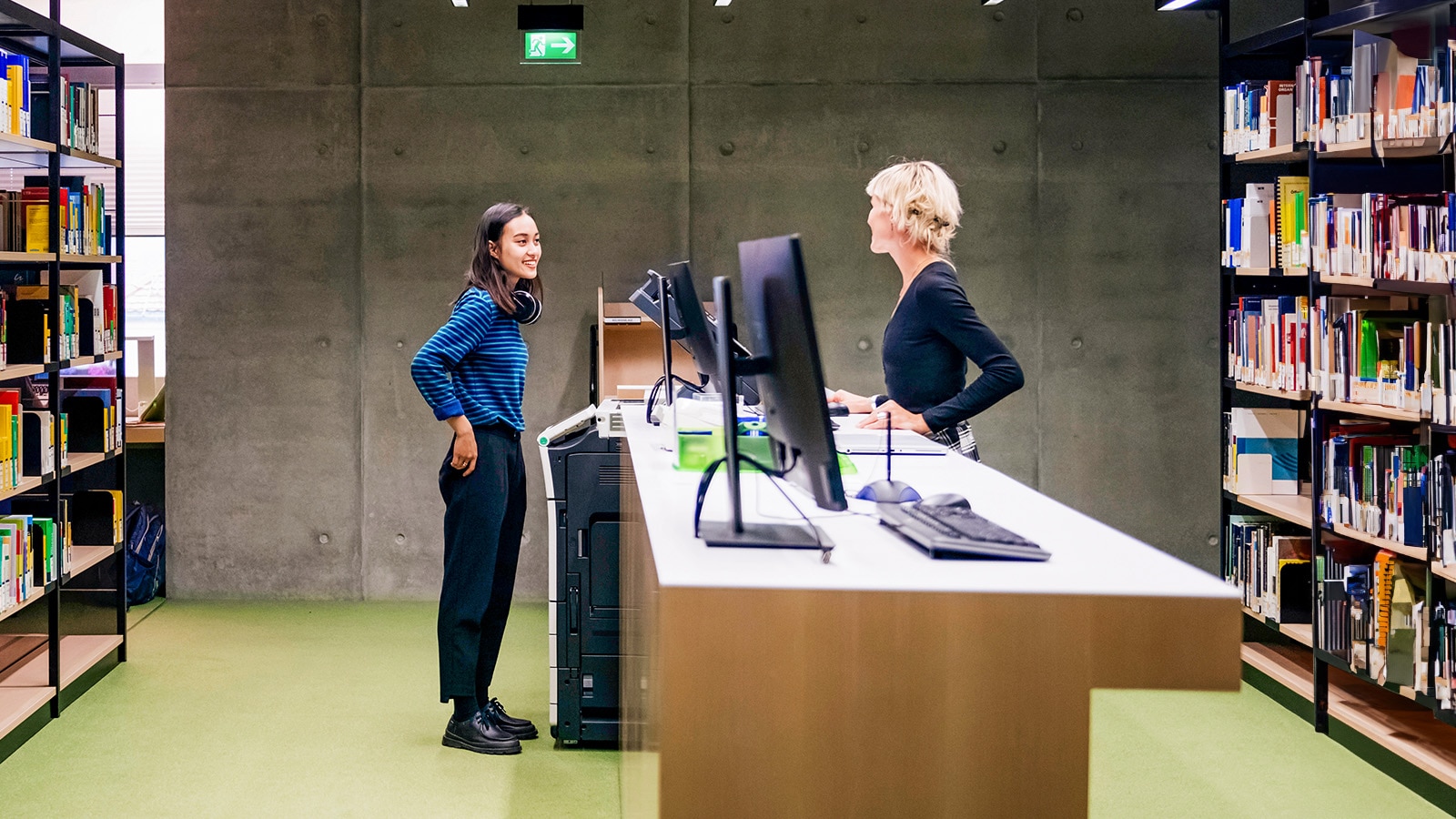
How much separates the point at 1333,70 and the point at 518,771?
341cm

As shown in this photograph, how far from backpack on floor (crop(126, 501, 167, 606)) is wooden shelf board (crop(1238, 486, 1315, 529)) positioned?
4.74m

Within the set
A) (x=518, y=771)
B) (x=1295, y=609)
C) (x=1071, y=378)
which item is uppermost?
(x=1071, y=378)

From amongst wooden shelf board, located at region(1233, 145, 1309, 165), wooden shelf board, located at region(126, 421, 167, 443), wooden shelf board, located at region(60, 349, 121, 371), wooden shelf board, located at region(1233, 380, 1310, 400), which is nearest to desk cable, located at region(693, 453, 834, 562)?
wooden shelf board, located at region(1233, 380, 1310, 400)

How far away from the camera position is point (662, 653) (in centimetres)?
151

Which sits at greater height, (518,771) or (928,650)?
(928,650)

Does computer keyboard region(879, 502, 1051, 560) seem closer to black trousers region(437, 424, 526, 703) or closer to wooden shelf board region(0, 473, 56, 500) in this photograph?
black trousers region(437, 424, 526, 703)

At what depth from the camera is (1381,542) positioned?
3.55 m

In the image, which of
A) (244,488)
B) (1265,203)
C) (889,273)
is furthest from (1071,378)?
(244,488)

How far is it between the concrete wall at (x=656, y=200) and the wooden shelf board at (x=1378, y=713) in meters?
1.39

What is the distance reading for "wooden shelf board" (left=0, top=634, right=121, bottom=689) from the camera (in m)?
3.99

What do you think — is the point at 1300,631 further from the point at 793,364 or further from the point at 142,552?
the point at 142,552

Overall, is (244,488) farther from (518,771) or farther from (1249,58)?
(1249,58)

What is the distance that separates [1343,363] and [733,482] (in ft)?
9.05

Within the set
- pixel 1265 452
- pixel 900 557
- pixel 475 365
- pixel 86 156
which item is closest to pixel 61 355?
pixel 86 156
